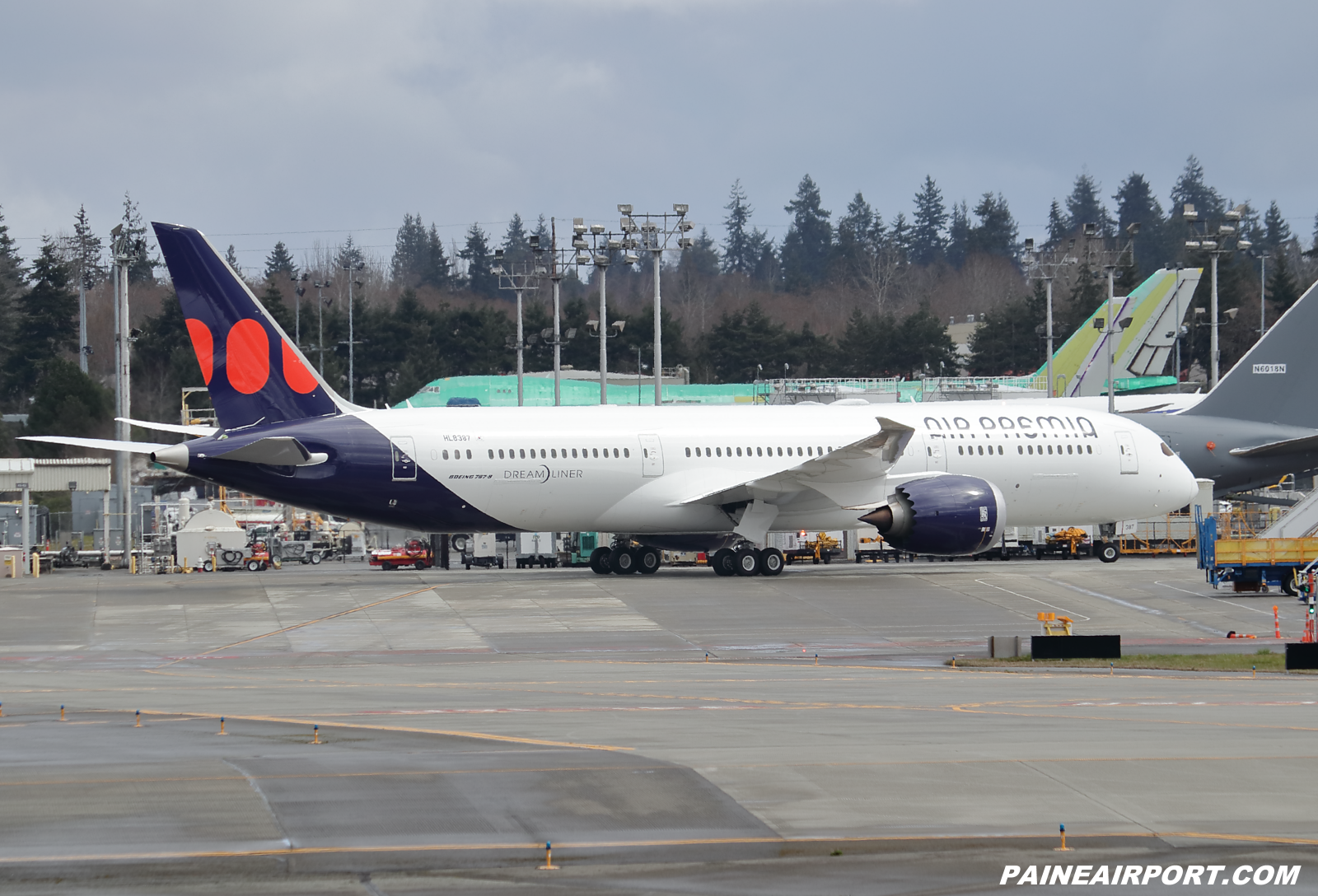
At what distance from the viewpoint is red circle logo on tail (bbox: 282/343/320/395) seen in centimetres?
3512

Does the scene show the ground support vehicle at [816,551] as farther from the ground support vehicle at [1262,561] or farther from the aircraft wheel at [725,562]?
the ground support vehicle at [1262,561]

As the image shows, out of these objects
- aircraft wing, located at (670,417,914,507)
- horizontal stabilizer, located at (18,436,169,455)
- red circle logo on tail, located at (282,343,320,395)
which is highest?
red circle logo on tail, located at (282,343,320,395)

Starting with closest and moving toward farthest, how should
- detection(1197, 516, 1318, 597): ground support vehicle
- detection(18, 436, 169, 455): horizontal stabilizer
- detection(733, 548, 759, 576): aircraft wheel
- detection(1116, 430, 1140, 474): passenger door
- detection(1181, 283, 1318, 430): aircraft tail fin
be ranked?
detection(18, 436, 169, 455): horizontal stabilizer
detection(1197, 516, 1318, 597): ground support vehicle
detection(733, 548, 759, 576): aircraft wheel
detection(1116, 430, 1140, 474): passenger door
detection(1181, 283, 1318, 430): aircraft tail fin

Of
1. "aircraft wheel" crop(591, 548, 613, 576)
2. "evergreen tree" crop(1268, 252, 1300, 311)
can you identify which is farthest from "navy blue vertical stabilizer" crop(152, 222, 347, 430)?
"evergreen tree" crop(1268, 252, 1300, 311)

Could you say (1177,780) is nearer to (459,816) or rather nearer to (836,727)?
(836,727)

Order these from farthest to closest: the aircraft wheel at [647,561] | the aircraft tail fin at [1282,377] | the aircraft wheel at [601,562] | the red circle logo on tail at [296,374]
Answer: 1. the aircraft tail fin at [1282,377]
2. the aircraft wheel at [601,562]
3. the aircraft wheel at [647,561]
4. the red circle logo on tail at [296,374]

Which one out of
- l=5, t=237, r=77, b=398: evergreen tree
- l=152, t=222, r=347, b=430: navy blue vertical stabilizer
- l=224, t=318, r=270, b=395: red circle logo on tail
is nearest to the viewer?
l=152, t=222, r=347, b=430: navy blue vertical stabilizer

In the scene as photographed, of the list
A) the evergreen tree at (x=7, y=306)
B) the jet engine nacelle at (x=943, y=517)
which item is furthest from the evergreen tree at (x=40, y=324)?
the jet engine nacelle at (x=943, y=517)

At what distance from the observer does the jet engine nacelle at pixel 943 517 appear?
35188mm

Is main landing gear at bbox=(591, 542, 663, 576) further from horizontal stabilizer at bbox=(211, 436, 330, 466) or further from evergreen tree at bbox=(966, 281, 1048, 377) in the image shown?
evergreen tree at bbox=(966, 281, 1048, 377)

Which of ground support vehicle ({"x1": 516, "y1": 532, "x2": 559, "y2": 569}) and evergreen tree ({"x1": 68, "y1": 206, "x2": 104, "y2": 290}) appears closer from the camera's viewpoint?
ground support vehicle ({"x1": 516, "y1": 532, "x2": 559, "y2": 569})

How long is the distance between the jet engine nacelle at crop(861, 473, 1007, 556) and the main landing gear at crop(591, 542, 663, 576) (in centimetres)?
608

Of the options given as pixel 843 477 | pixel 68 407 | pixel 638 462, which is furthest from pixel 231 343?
pixel 68 407

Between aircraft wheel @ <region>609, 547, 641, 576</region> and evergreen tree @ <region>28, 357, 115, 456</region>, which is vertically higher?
evergreen tree @ <region>28, 357, 115, 456</region>
